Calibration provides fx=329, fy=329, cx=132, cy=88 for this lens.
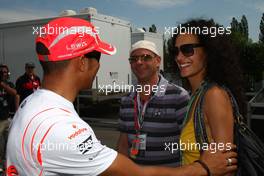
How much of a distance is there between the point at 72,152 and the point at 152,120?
5.44 ft

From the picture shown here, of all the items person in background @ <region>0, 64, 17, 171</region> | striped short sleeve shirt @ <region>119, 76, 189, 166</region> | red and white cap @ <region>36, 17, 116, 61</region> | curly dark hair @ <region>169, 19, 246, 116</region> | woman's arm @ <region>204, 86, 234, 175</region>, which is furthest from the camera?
person in background @ <region>0, 64, 17, 171</region>

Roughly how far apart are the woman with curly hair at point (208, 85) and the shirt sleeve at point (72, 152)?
0.68 meters

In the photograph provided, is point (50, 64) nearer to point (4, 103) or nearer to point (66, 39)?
point (66, 39)

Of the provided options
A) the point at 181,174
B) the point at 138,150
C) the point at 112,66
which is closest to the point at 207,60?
the point at 181,174

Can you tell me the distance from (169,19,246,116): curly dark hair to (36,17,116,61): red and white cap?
86cm

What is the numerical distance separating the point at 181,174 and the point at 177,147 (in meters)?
1.29

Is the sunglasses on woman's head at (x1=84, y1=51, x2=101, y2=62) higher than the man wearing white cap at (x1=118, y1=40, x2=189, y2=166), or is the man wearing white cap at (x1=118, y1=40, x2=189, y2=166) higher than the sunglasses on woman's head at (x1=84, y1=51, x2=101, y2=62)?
the sunglasses on woman's head at (x1=84, y1=51, x2=101, y2=62)

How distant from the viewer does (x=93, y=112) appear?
12898 mm

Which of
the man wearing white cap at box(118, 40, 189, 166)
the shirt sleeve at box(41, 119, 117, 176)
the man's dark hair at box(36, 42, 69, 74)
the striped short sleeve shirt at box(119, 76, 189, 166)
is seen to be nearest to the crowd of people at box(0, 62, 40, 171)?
the man wearing white cap at box(118, 40, 189, 166)

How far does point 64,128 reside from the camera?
52.7 inches

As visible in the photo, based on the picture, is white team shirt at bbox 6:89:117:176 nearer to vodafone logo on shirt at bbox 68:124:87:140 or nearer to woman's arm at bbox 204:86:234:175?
vodafone logo on shirt at bbox 68:124:87:140

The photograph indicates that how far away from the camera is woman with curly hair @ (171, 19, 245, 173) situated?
1809mm

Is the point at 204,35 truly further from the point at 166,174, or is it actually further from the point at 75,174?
the point at 75,174

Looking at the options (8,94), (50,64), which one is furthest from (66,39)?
(8,94)
